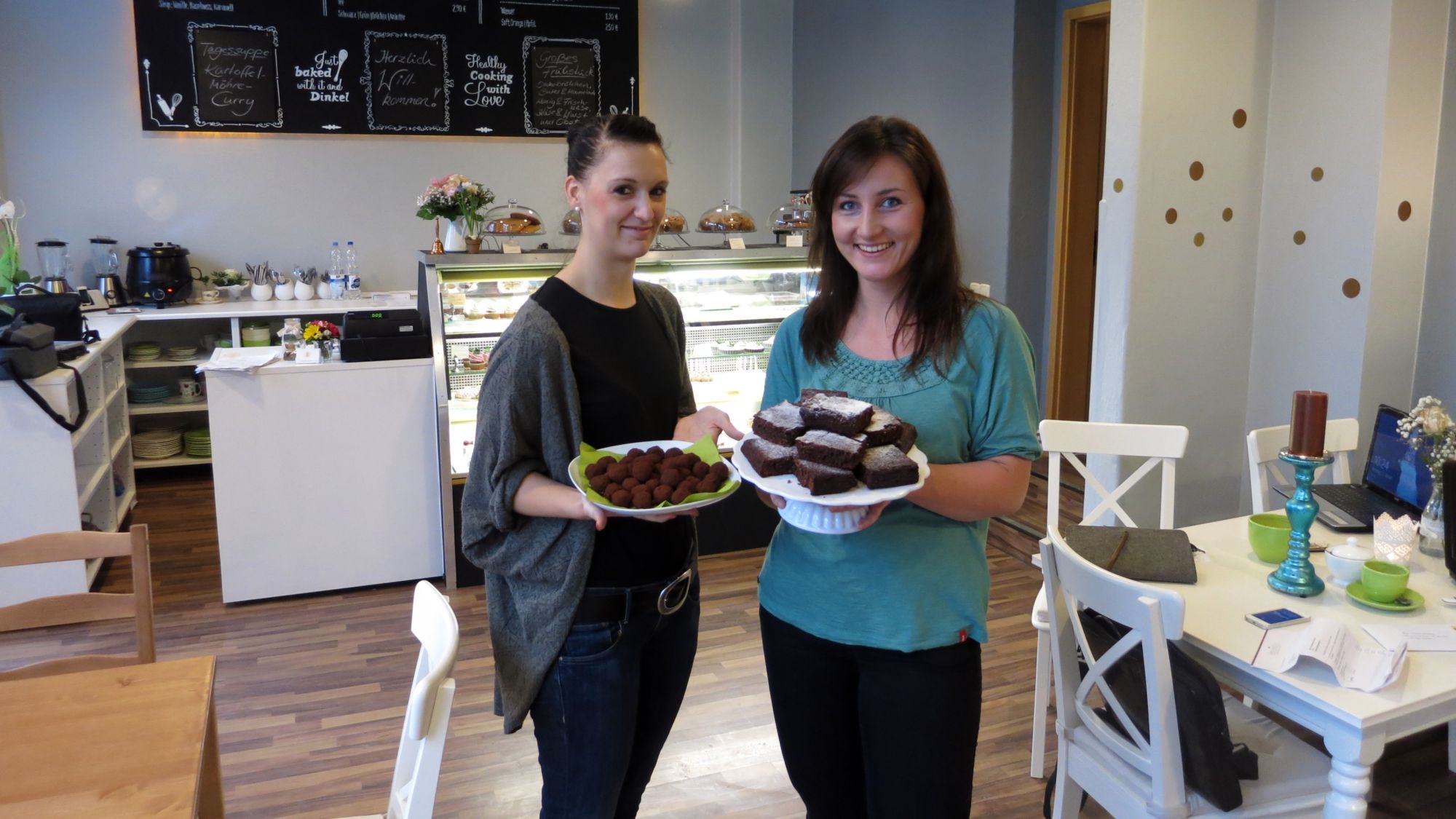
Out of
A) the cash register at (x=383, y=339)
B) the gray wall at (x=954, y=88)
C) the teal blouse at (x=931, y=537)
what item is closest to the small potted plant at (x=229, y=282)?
the cash register at (x=383, y=339)

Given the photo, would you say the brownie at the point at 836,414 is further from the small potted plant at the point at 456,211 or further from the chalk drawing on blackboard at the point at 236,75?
the chalk drawing on blackboard at the point at 236,75

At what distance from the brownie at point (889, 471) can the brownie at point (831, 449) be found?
0.02 m

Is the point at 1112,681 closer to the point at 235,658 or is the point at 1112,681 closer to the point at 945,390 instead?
the point at 945,390

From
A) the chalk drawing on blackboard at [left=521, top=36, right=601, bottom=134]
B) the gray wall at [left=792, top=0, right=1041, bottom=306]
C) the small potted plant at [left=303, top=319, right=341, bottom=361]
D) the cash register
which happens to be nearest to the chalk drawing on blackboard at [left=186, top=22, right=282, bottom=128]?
the chalk drawing on blackboard at [left=521, top=36, right=601, bottom=134]

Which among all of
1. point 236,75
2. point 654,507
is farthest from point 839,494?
point 236,75

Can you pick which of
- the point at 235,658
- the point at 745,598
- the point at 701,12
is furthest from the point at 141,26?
the point at 745,598

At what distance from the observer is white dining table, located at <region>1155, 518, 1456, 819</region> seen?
1669 mm

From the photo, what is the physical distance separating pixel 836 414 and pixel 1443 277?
9.09ft

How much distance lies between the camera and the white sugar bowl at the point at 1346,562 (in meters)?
2.09

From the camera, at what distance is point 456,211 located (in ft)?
12.7

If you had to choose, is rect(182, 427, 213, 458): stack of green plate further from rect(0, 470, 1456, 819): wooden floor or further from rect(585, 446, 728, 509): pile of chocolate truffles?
rect(585, 446, 728, 509): pile of chocolate truffles

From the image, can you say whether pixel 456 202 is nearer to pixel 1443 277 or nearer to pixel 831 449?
pixel 831 449

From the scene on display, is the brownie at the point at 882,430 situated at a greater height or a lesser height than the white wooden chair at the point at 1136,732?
greater

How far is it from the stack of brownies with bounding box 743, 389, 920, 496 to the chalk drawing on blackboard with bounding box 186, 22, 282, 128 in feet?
17.6
